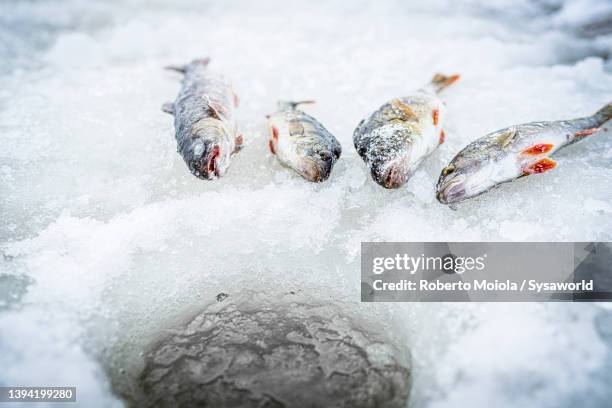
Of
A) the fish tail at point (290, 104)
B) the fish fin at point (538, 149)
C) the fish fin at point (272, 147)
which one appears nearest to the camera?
the fish fin at point (538, 149)

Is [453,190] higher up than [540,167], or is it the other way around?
[540,167]

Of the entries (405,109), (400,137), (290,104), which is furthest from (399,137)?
(290,104)

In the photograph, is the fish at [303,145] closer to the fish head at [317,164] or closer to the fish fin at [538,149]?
the fish head at [317,164]

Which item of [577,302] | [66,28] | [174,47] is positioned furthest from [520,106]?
[66,28]

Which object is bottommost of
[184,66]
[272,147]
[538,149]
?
[538,149]

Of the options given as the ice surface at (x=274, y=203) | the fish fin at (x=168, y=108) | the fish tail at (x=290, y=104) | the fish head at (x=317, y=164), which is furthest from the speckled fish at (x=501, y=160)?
the fish fin at (x=168, y=108)

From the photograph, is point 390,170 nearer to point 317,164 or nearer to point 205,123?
point 317,164

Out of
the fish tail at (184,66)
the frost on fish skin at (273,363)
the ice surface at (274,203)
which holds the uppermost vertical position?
the fish tail at (184,66)
